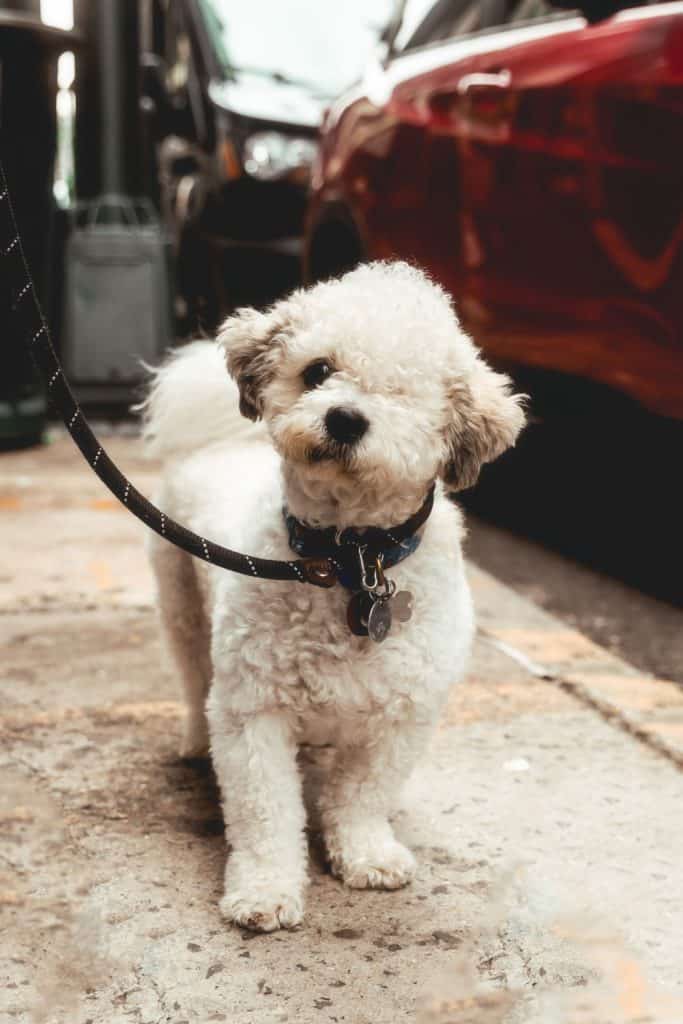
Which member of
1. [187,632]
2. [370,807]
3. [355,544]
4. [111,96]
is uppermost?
[111,96]

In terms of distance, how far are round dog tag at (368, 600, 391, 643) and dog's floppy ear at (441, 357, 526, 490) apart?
Result: 10.6 inches

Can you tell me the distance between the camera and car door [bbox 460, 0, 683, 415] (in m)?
3.89

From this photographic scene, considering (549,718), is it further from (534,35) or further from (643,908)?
(534,35)

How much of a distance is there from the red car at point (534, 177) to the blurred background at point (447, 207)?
1 centimetres

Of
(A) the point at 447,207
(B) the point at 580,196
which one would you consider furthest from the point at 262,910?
(A) the point at 447,207

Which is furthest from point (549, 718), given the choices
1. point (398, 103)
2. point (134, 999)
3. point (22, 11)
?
point (22, 11)

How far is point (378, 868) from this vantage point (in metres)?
2.62

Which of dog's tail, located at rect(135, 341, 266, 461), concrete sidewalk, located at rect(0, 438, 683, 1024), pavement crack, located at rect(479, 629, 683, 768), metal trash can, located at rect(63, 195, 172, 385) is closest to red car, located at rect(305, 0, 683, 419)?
pavement crack, located at rect(479, 629, 683, 768)

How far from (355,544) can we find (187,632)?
0.81 meters

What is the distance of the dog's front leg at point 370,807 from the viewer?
262 cm

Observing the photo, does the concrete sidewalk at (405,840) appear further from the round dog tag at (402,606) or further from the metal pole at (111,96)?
the metal pole at (111,96)

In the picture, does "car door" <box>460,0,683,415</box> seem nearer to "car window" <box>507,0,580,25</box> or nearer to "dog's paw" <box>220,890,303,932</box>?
"car window" <box>507,0,580,25</box>

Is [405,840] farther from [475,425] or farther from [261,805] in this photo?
[475,425]

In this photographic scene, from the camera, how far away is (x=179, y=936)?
2385mm
